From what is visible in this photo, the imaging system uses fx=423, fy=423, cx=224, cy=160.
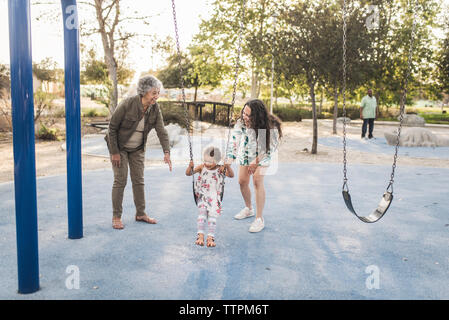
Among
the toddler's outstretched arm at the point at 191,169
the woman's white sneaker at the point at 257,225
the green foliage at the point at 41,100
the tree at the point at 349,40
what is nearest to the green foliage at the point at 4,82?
the green foliage at the point at 41,100

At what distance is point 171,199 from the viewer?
5793mm

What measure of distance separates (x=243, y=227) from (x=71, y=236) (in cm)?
175

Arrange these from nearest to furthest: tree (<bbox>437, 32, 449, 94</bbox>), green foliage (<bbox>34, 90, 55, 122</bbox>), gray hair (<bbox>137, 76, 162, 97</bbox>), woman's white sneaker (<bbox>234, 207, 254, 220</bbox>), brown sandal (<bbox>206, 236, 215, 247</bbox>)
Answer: brown sandal (<bbox>206, 236, 215, 247</bbox>)
gray hair (<bbox>137, 76, 162, 97</bbox>)
woman's white sneaker (<bbox>234, 207, 254, 220</bbox>)
green foliage (<bbox>34, 90, 55, 122</bbox>)
tree (<bbox>437, 32, 449, 94</bbox>)

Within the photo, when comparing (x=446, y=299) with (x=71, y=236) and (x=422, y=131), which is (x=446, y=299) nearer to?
(x=71, y=236)

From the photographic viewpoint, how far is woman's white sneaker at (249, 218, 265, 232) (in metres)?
4.39

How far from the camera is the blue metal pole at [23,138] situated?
8.82ft

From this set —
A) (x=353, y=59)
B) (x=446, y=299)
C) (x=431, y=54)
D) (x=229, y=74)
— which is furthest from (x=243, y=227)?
(x=431, y=54)

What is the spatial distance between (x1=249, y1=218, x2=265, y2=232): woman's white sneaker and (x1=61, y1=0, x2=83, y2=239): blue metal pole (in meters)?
1.71

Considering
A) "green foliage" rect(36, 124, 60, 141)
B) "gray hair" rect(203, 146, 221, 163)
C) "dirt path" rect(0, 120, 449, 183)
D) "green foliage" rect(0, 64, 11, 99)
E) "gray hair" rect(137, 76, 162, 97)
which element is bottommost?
"dirt path" rect(0, 120, 449, 183)

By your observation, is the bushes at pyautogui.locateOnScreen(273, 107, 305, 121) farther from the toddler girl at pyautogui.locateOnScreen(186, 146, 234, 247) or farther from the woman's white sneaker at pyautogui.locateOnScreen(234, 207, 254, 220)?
the toddler girl at pyautogui.locateOnScreen(186, 146, 234, 247)

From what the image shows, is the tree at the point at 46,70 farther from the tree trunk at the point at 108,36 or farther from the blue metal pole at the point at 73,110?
the blue metal pole at the point at 73,110

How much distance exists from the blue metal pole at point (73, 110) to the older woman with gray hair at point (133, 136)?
1.23 ft

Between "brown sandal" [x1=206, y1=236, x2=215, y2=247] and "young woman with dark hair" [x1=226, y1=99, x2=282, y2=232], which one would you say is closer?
"brown sandal" [x1=206, y1=236, x2=215, y2=247]

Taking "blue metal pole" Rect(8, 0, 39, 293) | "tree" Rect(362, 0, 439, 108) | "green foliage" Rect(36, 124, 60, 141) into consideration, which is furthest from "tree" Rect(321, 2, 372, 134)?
"tree" Rect(362, 0, 439, 108)
